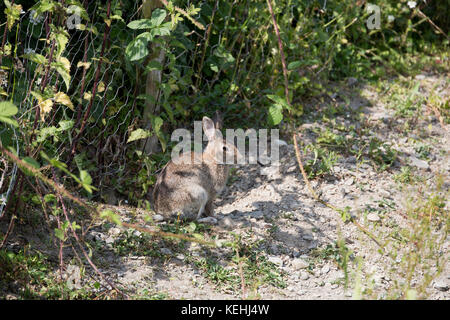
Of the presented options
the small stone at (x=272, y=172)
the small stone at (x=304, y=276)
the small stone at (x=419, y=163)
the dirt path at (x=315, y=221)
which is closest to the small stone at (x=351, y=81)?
the dirt path at (x=315, y=221)

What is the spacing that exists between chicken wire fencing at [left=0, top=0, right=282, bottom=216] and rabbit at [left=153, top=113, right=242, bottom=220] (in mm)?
332

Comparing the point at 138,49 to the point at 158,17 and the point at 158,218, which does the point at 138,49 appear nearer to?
the point at 158,17

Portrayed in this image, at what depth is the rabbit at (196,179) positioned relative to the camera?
14.7 ft

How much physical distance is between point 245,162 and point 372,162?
A: 46.8 inches

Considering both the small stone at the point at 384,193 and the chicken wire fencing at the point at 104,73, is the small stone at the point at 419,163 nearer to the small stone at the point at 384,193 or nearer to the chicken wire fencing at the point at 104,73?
the small stone at the point at 384,193

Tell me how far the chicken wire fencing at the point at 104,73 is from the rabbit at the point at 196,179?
13.1 inches

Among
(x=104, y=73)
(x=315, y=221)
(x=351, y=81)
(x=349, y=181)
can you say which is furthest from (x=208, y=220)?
(x=351, y=81)

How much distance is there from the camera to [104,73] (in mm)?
4266

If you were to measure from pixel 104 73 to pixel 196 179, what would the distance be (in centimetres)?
118

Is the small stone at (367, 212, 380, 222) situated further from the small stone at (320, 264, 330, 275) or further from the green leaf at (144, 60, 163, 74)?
the green leaf at (144, 60, 163, 74)

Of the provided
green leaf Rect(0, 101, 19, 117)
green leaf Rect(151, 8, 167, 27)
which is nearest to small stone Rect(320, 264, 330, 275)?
green leaf Rect(151, 8, 167, 27)

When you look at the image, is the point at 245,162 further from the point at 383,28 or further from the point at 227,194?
the point at 383,28

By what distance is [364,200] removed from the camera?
15.1 feet
